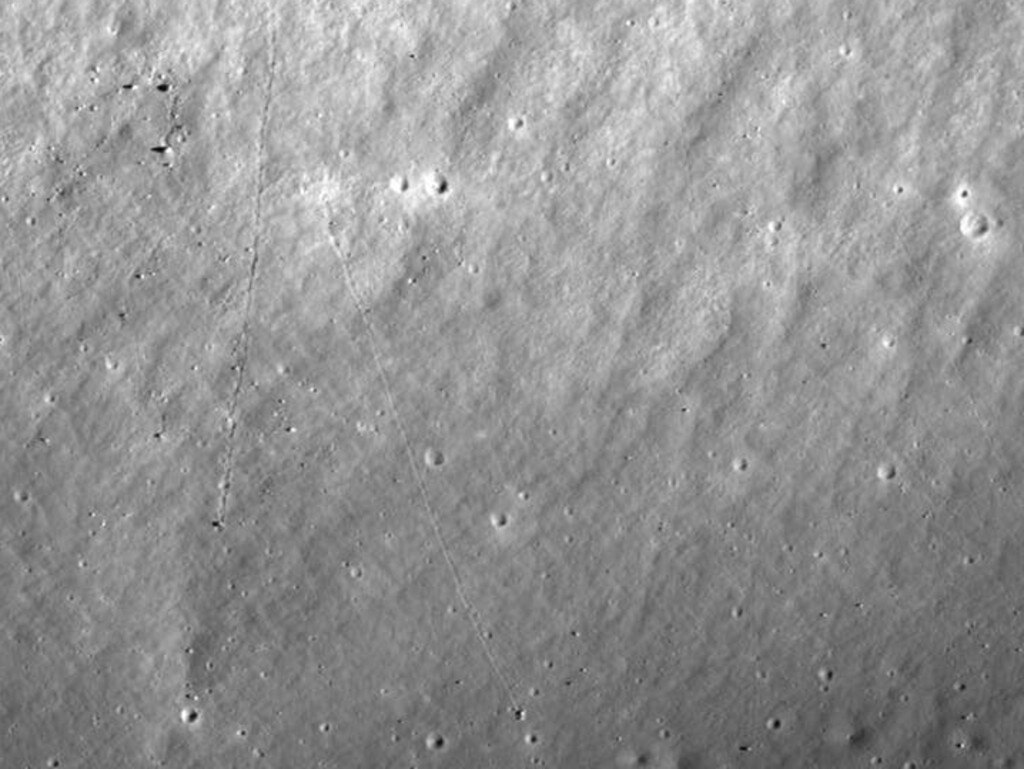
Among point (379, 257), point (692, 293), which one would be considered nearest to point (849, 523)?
point (692, 293)

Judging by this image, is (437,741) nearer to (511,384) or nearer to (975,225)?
(511,384)

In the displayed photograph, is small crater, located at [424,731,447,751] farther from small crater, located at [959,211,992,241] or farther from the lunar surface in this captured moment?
small crater, located at [959,211,992,241]

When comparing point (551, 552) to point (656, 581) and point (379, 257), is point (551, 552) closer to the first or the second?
point (656, 581)

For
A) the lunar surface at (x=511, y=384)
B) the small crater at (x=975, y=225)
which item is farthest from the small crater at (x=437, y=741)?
the small crater at (x=975, y=225)

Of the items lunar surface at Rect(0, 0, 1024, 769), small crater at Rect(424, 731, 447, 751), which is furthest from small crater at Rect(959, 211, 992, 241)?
small crater at Rect(424, 731, 447, 751)

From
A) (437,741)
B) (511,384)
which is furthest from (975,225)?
Result: (437,741)

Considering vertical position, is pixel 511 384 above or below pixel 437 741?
above

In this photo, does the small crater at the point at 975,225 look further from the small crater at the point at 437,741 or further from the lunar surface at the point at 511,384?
the small crater at the point at 437,741

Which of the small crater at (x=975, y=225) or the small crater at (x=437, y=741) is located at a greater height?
the small crater at (x=975, y=225)
